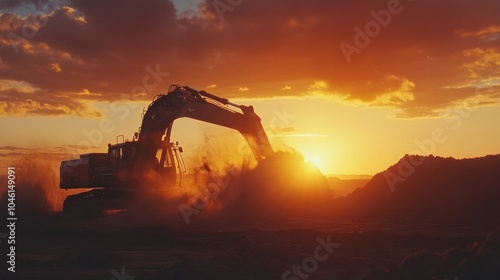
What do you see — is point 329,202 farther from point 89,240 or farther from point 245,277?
point 245,277

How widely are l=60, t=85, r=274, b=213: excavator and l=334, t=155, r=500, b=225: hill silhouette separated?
6010 mm

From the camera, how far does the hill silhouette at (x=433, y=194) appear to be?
1051 inches

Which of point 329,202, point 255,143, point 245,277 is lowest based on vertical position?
point 245,277

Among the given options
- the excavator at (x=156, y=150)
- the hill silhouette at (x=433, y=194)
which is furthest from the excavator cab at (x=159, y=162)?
the hill silhouette at (x=433, y=194)

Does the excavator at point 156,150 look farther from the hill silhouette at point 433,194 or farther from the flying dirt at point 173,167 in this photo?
the hill silhouette at point 433,194

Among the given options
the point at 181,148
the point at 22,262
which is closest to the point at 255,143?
the point at 181,148

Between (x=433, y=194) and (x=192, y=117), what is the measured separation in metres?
10.8

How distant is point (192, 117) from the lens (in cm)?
2720

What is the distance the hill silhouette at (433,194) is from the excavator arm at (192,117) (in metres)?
5.02

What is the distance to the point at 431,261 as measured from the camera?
1407 cm

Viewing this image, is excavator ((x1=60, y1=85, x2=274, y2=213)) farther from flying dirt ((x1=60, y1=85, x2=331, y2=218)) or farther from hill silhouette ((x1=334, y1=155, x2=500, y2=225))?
hill silhouette ((x1=334, y1=155, x2=500, y2=225))

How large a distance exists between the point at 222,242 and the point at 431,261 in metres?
8.24

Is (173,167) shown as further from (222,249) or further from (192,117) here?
(222,249)

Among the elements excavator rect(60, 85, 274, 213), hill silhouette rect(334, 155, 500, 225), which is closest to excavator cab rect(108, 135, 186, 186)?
excavator rect(60, 85, 274, 213)
